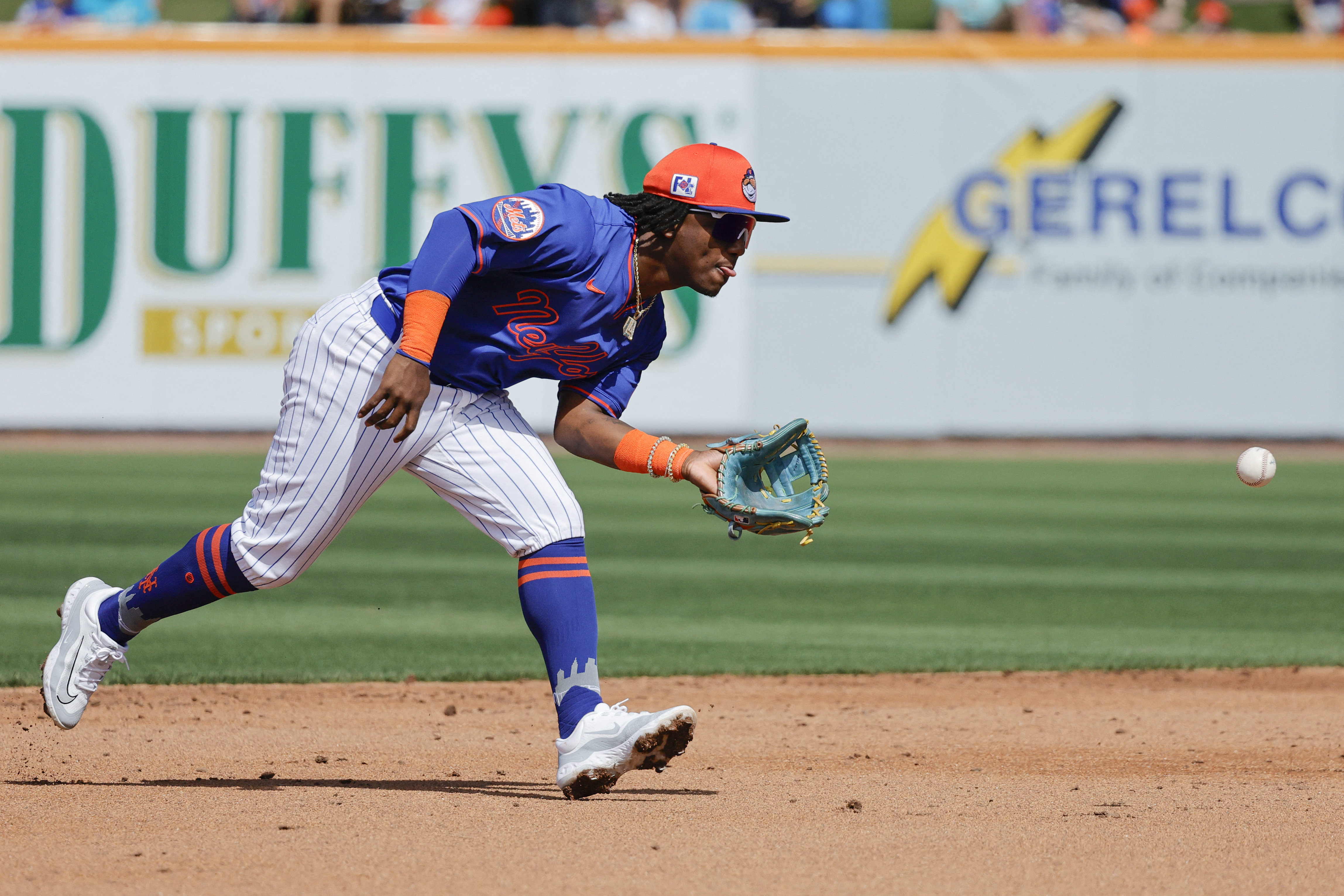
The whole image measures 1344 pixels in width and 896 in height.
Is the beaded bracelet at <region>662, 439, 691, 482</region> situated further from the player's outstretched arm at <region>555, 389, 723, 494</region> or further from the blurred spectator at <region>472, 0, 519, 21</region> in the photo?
the blurred spectator at <region>472, 0, 519, 21</region>

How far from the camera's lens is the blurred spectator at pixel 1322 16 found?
1596cm

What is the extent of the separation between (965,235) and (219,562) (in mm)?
11035

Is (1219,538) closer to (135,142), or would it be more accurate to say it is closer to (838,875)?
(838,875)

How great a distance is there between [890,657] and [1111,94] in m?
9.06

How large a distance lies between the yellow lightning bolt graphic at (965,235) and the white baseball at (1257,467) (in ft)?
27.5

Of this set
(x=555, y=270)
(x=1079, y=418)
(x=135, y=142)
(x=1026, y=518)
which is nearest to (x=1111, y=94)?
(x=1079, y=418)

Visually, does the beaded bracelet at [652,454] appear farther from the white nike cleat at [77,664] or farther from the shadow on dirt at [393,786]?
the white nike cleat at [77,664]

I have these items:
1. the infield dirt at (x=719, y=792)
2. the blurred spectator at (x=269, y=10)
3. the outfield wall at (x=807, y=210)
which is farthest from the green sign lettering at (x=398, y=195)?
the infield dirt at (x=719, y=792)

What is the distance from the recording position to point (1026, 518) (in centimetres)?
1070

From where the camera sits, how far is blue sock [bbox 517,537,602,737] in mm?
3992

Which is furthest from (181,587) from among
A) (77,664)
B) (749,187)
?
(749,187)

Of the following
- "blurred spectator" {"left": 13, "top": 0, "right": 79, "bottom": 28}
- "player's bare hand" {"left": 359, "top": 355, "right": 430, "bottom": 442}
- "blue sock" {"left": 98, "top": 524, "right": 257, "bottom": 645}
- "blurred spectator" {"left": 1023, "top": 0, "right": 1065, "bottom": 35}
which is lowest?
"blue sock" {"left": 98, "top": 524, "right": 257, "bottom": 645}

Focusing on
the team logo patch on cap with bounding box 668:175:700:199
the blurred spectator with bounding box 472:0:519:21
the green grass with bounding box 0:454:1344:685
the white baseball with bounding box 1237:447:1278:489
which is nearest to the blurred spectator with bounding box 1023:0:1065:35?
the blurred spectator with bounding box 472:0:519:21

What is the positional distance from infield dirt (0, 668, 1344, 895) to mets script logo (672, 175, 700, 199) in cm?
146
